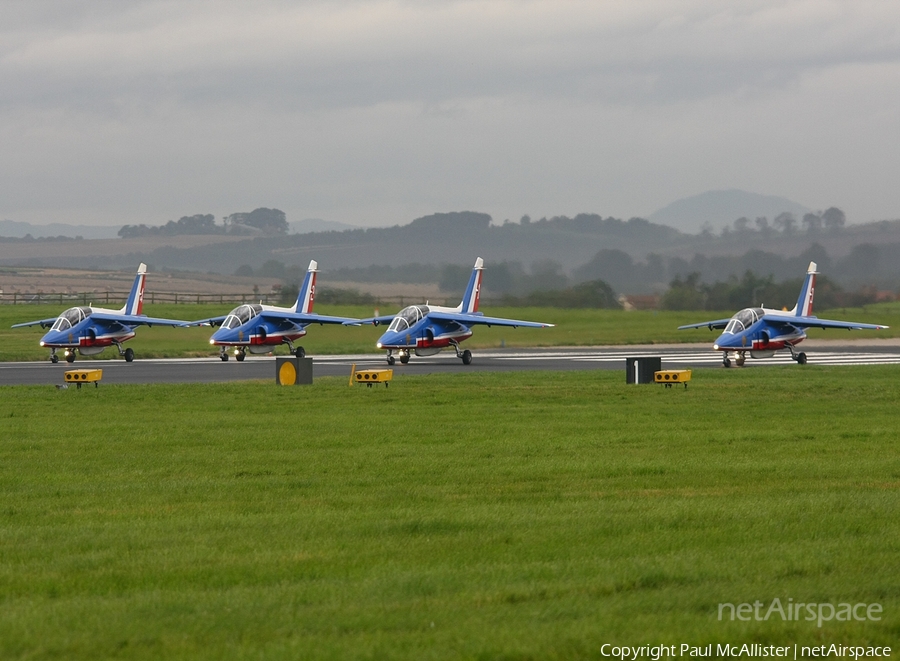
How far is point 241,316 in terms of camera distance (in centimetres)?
4538

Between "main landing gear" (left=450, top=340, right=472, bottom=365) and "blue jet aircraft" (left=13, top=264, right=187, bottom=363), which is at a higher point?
"blue jet aircraft" (left=13, top=264, right=187, bottom=363)

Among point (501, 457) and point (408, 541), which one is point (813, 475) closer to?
point (501, 457)

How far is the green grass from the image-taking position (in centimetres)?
5336

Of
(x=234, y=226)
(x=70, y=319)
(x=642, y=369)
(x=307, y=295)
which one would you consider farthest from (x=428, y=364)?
(x=234, y=226)

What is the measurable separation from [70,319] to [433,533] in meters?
39.3

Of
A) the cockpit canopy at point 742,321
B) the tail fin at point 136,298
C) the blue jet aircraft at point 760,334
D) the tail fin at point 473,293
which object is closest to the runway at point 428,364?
the blue jet aircraft at point 760,334

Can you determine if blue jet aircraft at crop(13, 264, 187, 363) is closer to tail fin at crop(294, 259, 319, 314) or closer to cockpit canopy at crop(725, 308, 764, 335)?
tail fin at crop(294, 259, 319, 314)

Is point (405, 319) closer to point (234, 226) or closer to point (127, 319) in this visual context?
point (127, 319)

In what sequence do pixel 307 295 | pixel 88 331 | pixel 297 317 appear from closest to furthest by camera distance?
pixel 88 331
pixel 297 317
pixel 307 295

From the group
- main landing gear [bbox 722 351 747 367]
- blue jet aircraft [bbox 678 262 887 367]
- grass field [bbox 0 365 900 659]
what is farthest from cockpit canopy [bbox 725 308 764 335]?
grass field [bbox 0 365 900 659]

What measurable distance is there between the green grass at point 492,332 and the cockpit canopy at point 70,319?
3.13 meters

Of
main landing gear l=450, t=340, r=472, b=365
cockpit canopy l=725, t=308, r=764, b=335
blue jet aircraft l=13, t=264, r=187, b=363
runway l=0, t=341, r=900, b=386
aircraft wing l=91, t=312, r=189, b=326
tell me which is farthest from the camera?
aircraft wing l=91, t=312, r=189, b=326

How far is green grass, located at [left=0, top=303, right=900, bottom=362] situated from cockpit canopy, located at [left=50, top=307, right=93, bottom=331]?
3130 millimetres

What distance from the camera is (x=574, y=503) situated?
10.8m
